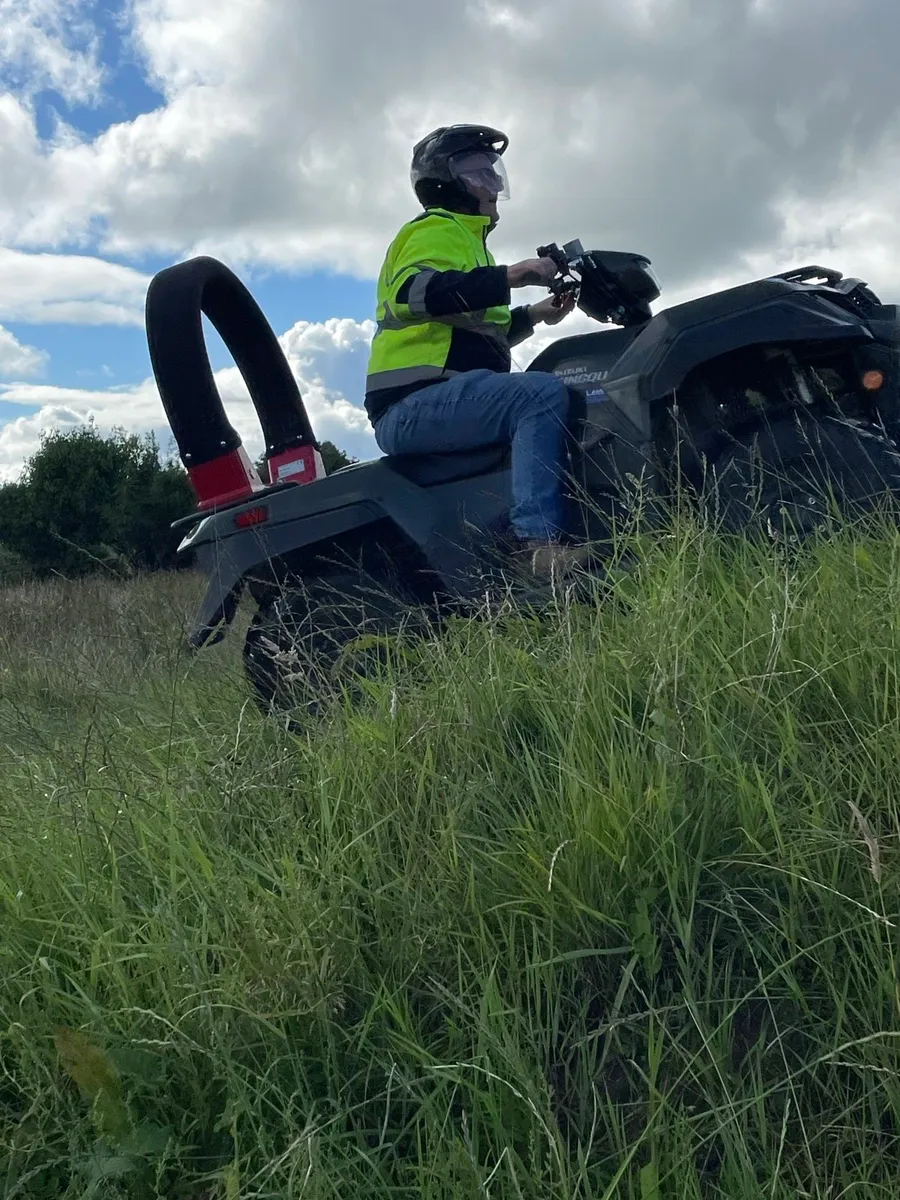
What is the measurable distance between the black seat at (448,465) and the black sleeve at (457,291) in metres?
0.49

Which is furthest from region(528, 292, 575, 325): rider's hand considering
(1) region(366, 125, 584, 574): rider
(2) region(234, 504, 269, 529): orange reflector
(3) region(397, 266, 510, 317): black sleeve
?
(2) region(234, 504, 269, 529): orange reflector

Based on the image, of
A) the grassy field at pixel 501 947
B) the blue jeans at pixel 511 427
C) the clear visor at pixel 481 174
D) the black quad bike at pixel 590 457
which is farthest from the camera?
the clear visor at pixel 481 174

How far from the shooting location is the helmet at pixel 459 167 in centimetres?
420

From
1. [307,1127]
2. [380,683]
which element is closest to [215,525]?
[380,683]

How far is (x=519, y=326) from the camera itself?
15.0 feet

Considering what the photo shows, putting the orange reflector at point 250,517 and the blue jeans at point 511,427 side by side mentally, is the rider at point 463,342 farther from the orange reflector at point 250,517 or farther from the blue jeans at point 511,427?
the orange reflector at point 250,517

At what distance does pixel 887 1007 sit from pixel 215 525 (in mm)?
2989

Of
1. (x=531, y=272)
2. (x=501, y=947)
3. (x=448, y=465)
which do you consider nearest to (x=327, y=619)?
(x=448, y=465)

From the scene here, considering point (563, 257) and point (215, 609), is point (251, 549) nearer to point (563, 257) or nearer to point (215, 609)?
point (215, 609)

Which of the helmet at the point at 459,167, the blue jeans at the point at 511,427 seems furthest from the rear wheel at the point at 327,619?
the helmet at the point at 459,167

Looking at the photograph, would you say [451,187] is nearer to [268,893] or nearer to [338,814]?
[338,814]

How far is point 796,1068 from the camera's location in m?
1.65

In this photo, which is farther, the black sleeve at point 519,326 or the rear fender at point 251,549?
the black sleeve at point 519,326

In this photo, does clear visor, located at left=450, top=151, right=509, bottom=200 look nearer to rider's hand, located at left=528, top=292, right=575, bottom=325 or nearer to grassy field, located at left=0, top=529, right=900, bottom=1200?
rider's hand, located at left=528, top=292, right=575, bottom=325
